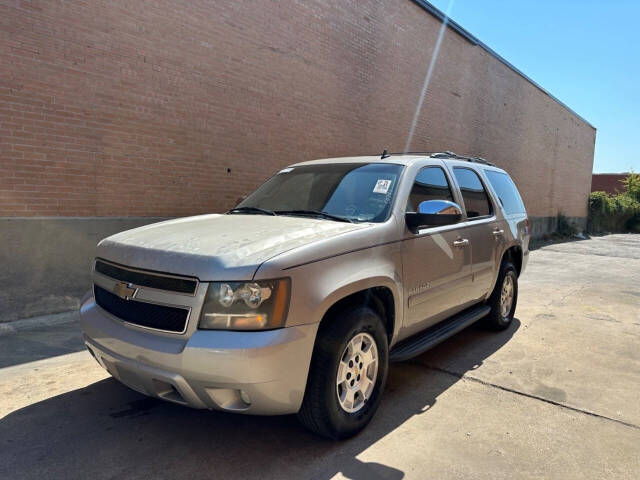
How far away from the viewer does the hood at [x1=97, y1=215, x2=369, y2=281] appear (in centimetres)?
251

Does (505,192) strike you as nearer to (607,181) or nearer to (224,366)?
(224,366)

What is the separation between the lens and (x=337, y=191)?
3.80 m

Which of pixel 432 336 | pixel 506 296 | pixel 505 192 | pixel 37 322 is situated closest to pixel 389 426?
pixel 432 336

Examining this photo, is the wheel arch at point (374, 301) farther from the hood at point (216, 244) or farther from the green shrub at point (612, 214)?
the green shrub at point (612, 214)

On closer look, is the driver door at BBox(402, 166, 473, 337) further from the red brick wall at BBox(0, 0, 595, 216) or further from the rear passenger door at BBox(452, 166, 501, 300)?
the red brick wall at BBox(0, 0, 595, 216)

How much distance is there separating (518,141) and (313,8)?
42.1 ft

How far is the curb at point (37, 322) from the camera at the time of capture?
505 cm

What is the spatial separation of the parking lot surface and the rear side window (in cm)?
172

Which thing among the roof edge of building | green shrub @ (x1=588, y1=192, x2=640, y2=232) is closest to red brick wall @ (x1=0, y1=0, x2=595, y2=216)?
the roof edge of building

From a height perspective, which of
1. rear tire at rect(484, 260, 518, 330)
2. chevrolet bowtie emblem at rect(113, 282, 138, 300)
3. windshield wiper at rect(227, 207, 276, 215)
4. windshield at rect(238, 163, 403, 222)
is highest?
windshield at rect(238, 163, 403, 222)

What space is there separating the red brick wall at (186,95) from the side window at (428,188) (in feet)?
13.6

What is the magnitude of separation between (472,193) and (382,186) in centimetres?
156

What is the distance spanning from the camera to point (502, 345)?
501cm

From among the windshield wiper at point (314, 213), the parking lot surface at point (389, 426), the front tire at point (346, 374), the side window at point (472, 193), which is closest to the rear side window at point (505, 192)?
the side window at point (472, 193)
